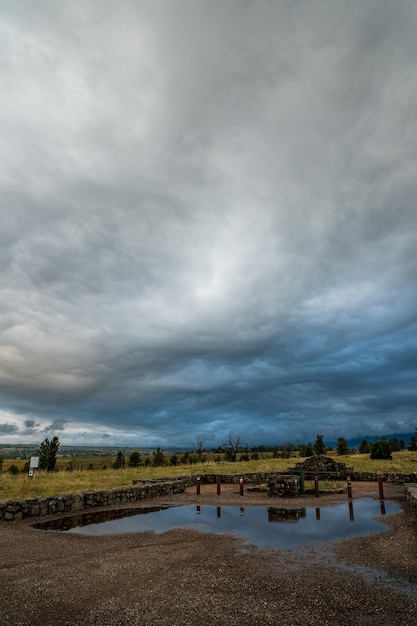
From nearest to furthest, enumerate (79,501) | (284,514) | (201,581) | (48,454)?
(201,581)
(284,514)
(79,501)
(48,454)

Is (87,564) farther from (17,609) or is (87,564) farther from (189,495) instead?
(189,495)

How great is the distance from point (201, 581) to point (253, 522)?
711 centimetres

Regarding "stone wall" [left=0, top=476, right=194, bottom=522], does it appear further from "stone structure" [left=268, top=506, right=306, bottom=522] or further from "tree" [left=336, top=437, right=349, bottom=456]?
"tree" [left=336, top=437, right=349, bottom=456]

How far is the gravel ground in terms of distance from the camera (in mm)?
6586

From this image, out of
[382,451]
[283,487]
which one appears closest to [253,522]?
[283,487]

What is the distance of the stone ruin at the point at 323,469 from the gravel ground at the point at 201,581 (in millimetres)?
20057

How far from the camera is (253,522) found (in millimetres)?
14680

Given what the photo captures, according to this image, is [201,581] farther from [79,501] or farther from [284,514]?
[79,501]

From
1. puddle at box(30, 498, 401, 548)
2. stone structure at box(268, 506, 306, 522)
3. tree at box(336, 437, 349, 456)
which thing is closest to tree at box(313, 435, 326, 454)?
tree at box(336, 437, 349, 456)

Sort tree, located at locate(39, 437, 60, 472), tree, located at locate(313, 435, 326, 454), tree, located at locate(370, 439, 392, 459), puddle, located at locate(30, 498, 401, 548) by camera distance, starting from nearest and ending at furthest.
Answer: puddle, located at locate(30, 498, 401, 548), tree, located at locate(39, 437, 60, 472), tree, located at locate(370, 439, 392, 459), tree, located at locate(313, 435, 326, 454)

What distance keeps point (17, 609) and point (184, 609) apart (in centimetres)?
300

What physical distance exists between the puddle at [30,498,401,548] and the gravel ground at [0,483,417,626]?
3.33ft

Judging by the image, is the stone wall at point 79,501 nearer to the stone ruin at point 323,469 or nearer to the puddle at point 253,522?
the puddle at point 253,522

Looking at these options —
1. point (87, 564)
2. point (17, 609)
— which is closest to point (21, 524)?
point (87, 564)
